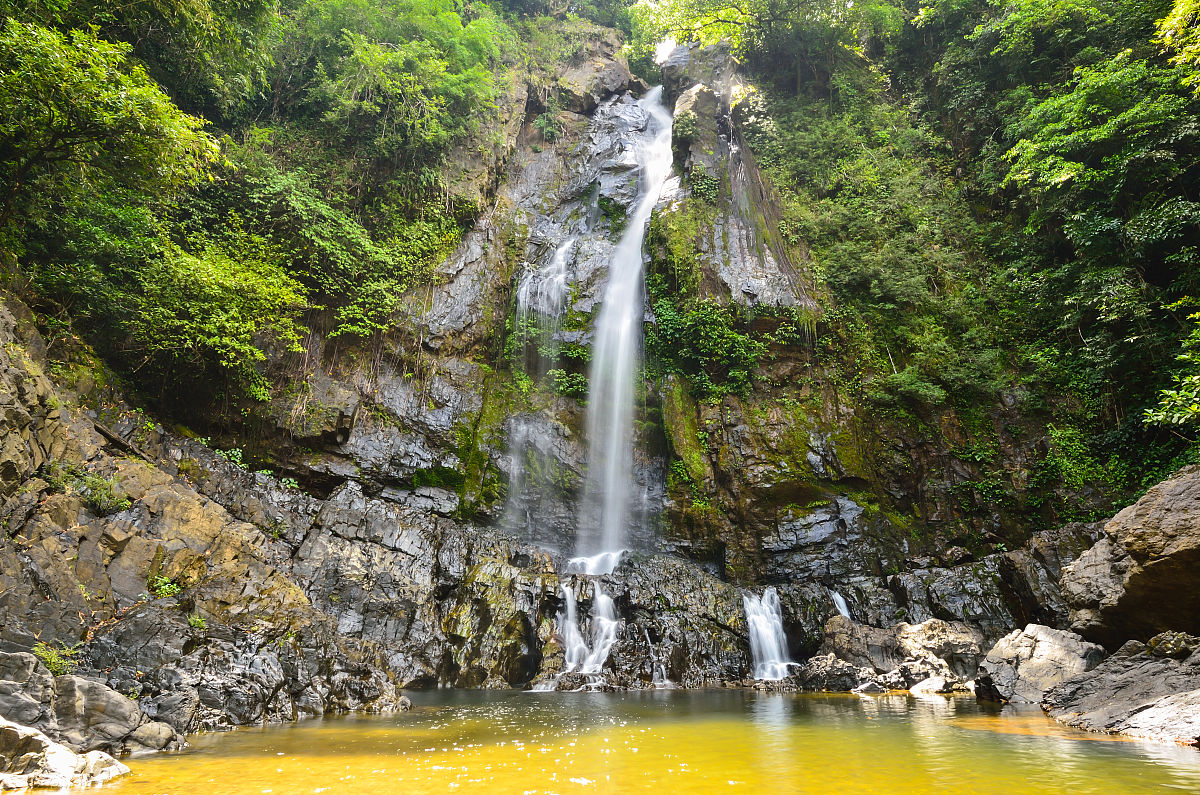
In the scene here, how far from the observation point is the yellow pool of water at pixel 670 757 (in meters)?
3.78

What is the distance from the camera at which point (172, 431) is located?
12438 mm

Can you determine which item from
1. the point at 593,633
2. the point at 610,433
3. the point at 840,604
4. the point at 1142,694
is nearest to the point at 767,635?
the point at 840,604

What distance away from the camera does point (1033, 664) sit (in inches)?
332

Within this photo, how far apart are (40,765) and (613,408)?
46.5 feet

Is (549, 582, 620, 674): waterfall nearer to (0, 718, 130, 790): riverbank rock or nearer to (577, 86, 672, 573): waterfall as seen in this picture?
(577, 86, 672, 573): waterfall

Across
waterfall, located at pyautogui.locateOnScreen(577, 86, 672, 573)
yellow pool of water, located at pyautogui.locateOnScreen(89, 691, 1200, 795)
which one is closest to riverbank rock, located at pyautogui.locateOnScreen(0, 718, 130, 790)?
yellow pool of water, located at pyautogui.locateOnScreen(89, 691, 1200, 795)

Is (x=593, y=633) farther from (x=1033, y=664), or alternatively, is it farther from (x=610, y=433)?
(x=1033, y=664)

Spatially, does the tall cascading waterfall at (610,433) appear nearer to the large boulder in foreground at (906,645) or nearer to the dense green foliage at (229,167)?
the large boulder in foreground at (906,645)

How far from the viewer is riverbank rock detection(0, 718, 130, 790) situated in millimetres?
3633

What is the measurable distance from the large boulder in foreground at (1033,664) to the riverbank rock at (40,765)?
10251 mm

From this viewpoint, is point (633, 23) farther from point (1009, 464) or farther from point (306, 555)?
point (306, 555)

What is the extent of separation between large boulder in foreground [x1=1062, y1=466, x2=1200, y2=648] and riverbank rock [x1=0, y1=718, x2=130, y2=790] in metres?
11.0

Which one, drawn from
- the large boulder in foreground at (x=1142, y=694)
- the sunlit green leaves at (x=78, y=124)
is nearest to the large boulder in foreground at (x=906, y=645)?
the large boulder in foreground at (x=1142, y=694)

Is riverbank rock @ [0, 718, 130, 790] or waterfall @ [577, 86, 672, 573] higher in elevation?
waterfall @ [577, 86, 672, 573]
